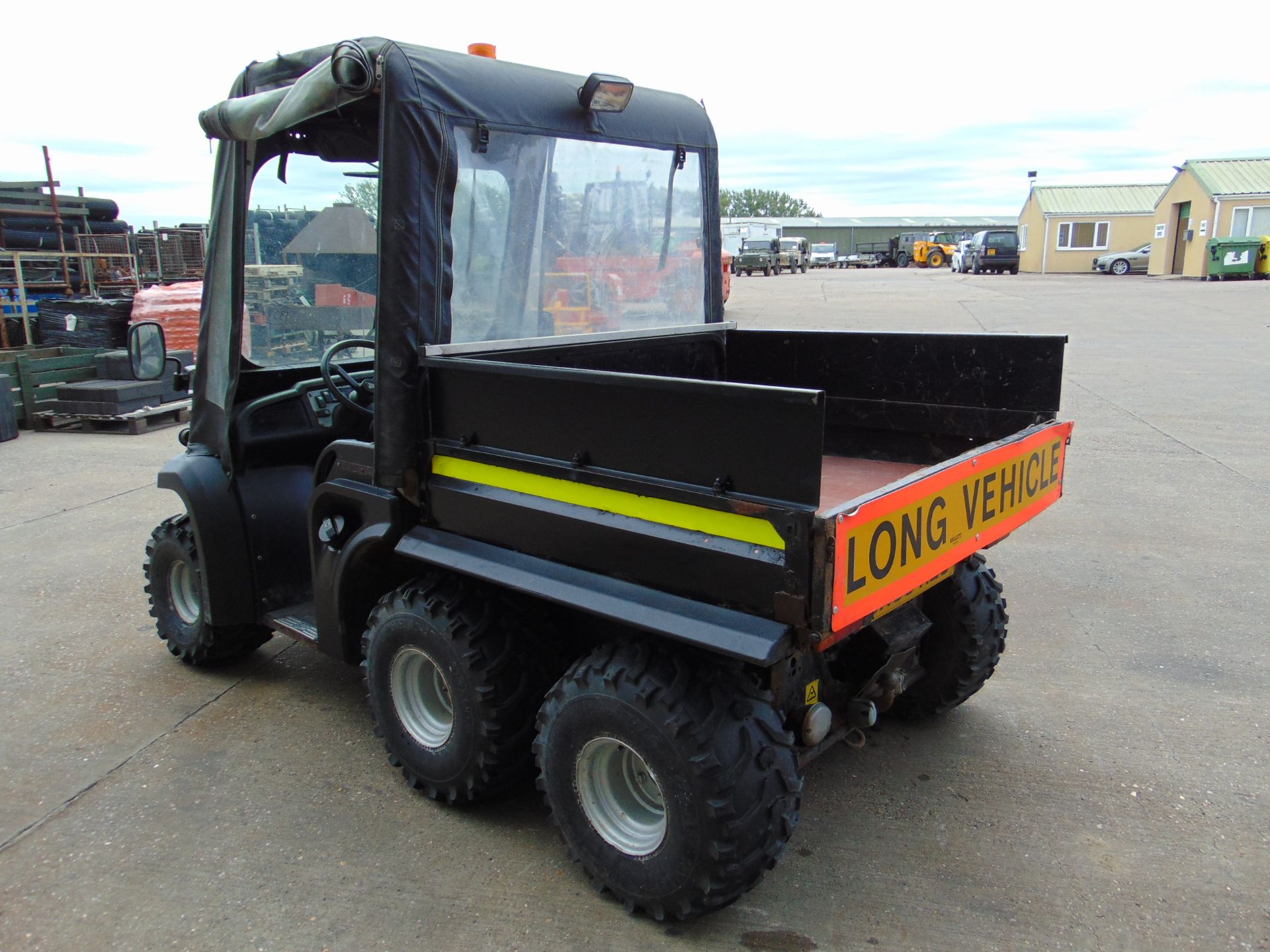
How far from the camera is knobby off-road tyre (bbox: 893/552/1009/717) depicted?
11.3 ft

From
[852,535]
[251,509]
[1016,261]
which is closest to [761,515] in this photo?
[852,535]

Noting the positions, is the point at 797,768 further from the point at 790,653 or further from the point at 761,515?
the point at 761,515

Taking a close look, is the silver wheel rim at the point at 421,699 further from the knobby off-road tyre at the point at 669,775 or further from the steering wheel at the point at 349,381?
the steering wheel at the point at 349,381

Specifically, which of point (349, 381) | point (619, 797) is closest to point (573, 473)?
point (619, 797)

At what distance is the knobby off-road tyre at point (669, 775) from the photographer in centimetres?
236

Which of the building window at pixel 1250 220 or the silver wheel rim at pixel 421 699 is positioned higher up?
the building window at pixel 1250 220

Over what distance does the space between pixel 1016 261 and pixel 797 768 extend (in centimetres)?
4717

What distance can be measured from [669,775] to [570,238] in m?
1.89

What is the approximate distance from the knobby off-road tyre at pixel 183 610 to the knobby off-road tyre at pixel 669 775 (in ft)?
6.72

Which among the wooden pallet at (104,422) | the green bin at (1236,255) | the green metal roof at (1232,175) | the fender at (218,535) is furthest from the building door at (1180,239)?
the fender at (218,535)

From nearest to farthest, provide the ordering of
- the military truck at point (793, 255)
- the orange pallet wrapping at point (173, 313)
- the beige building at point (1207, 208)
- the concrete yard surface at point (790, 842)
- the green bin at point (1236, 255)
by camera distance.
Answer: the concrete yard surface at point (790, 842) → the orange pallet wrapping at point (173, 313) → the green bin at point (1236, 255) → the beige building at point (1207, 208) → the military truck at point (793, 255)

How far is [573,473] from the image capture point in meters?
2.61

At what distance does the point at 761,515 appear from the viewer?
2.23 meters

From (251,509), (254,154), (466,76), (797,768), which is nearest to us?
(797,768)
